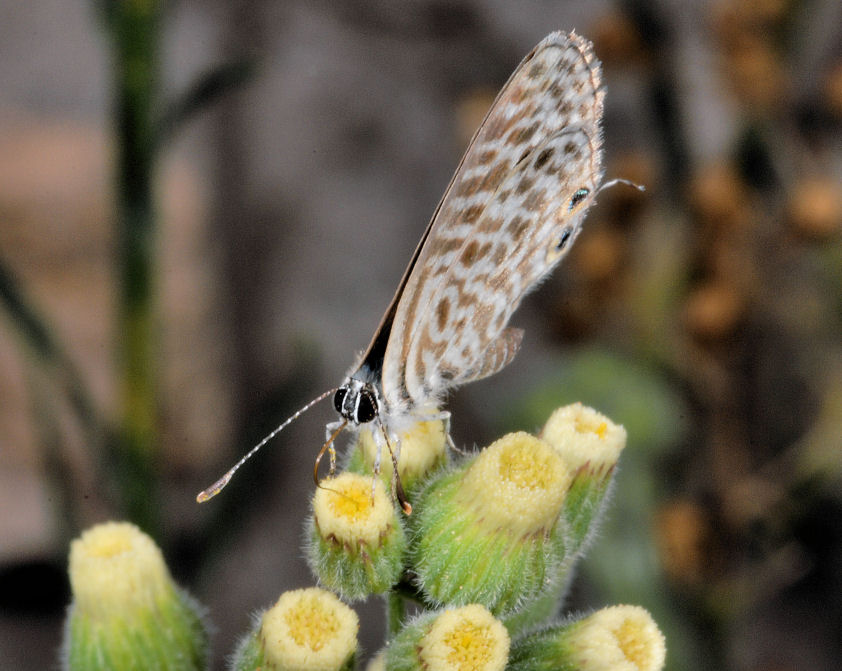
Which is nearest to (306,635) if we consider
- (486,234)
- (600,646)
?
(600,646)

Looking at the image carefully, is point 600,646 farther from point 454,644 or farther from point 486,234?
A: point 486,234

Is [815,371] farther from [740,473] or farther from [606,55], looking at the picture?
[606,55]

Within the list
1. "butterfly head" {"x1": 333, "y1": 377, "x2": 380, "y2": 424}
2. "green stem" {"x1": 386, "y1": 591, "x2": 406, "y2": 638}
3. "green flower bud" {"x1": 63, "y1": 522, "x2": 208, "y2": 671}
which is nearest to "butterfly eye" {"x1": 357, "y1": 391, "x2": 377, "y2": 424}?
"butterfly head" {"x1": 333, "y1": 377, "x2": 380, "y2": 424}

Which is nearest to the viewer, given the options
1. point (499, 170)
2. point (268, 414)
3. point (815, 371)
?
point (499, 170)

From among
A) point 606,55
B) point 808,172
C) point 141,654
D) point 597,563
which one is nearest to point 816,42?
point 808,172

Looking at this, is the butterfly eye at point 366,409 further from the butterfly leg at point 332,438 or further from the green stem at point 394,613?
the green stem at point 394,613

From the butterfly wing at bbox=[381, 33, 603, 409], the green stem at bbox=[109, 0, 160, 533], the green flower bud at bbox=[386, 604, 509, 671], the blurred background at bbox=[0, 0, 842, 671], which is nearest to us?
the green flower bud at bbox=[386, 604, 509, 671]

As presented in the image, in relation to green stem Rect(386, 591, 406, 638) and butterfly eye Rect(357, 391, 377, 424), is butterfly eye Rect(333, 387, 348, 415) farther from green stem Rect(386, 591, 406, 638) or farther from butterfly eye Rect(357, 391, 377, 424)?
green stem Rect(386, 591, 406, 638)

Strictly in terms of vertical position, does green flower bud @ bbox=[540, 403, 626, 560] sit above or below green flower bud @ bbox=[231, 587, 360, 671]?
above
